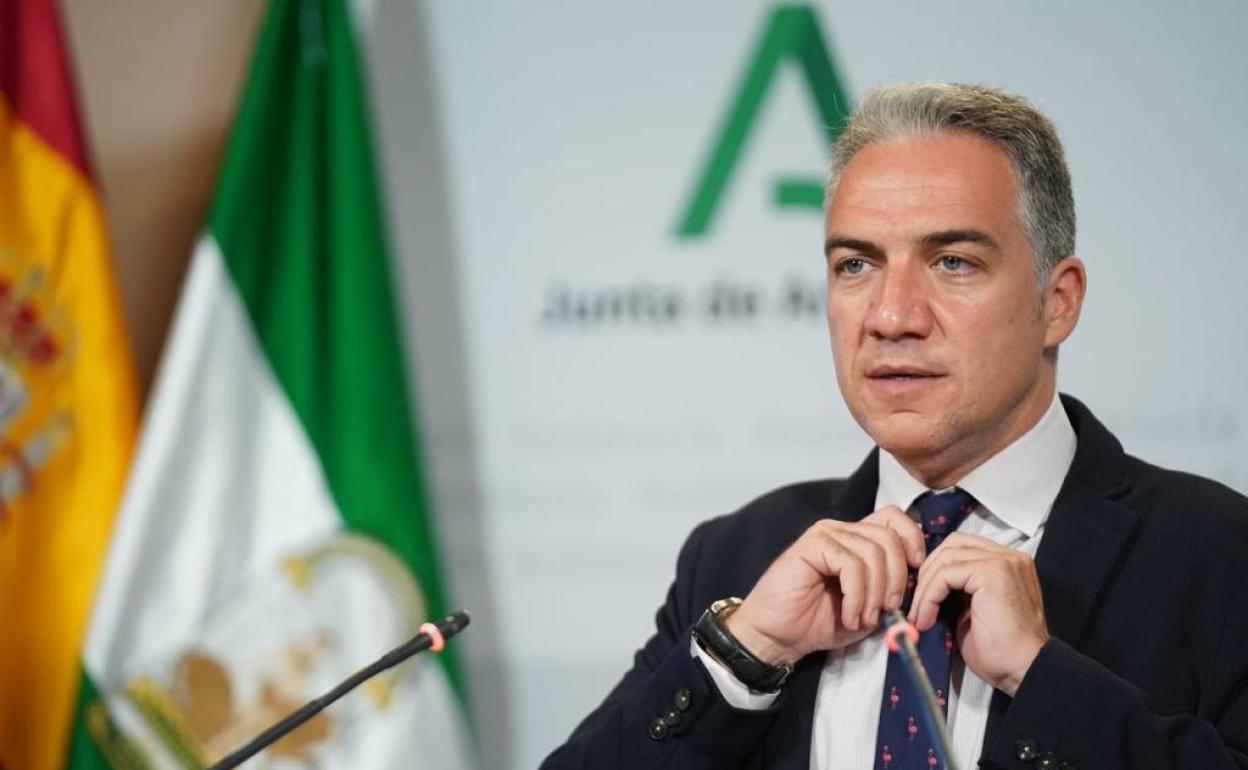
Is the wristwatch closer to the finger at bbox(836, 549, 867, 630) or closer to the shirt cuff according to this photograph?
the shirt cuff

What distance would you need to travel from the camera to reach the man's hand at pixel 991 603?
1.68m

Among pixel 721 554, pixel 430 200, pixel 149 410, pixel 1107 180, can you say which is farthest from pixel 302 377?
pixel 1107 180

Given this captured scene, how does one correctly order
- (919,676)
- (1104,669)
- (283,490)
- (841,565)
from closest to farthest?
(919,676) < (1104,669) < (841,565) < (283,490)

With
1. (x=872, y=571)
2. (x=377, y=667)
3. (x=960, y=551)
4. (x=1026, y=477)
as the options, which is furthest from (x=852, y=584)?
(x=377, y=667)

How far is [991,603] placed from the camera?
1.68m

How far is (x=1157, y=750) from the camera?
1609 mm

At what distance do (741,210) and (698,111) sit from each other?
0.28 metres

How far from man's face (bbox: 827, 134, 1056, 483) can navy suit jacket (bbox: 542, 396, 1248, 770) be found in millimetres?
172

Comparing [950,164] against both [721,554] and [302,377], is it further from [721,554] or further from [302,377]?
[302,377]

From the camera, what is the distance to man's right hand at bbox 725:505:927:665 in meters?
1.76

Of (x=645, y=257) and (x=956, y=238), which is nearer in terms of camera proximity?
(x=956, y=238)

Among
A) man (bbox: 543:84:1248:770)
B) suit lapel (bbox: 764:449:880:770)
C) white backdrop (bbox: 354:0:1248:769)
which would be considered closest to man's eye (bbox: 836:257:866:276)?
man (bbox: 543:84:1248:770)

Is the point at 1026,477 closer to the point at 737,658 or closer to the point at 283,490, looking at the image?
the point at 737,658

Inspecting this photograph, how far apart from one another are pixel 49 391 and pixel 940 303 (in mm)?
2356
